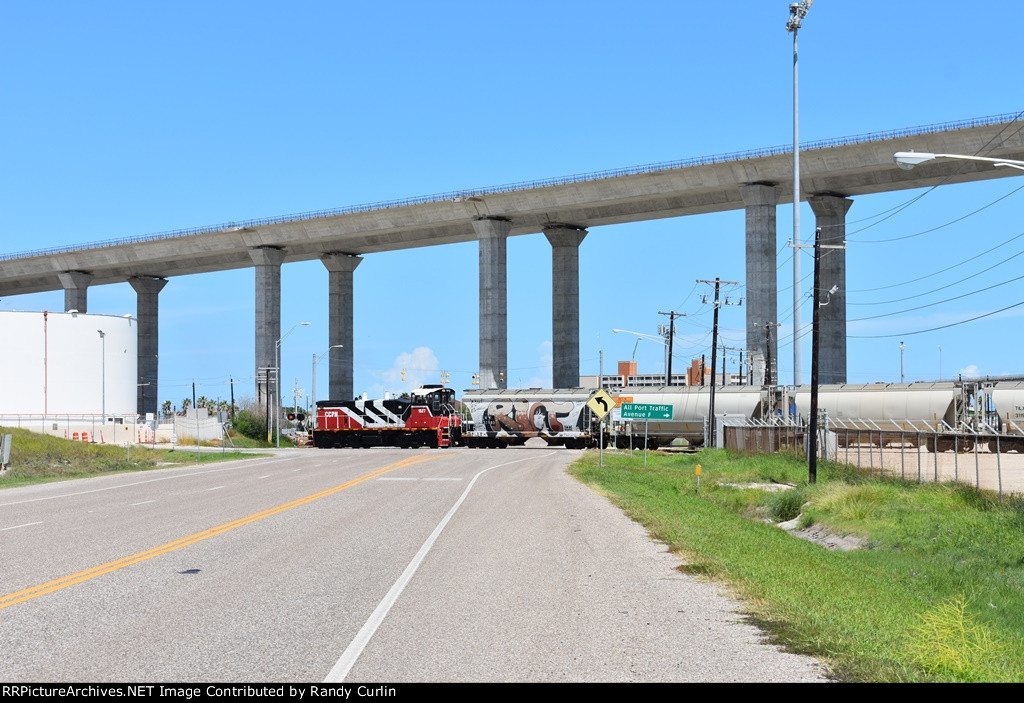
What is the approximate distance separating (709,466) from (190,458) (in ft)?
100

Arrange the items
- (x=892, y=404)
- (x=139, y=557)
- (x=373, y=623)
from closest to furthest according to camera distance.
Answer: (x=373, y=623), (x=139, y=557), (x=892, y=404)

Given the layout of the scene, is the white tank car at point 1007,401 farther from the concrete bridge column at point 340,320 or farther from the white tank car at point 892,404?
the concrete bridge column at point 340,320

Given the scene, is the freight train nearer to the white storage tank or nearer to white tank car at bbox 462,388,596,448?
white tank car at bbox 462,388,596,448

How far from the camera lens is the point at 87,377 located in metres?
96.4

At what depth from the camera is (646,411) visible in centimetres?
5228

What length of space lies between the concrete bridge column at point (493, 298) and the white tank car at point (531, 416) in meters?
7.26

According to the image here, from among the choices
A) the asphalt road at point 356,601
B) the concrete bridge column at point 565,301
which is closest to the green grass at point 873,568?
the asphalt road at point 356,601

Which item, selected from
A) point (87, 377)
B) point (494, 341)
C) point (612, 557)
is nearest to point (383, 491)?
point (612, 557)

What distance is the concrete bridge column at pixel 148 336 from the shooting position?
11875 cm

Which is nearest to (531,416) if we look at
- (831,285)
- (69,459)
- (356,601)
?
(831,285)

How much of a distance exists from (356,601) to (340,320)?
97.2 m

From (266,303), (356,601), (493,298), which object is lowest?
(356,601)

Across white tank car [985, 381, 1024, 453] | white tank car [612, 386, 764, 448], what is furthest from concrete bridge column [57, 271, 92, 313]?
white tank car [985, 381, 1024, 453]

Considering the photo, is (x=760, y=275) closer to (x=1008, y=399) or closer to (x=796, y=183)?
(x=796, y=183)
